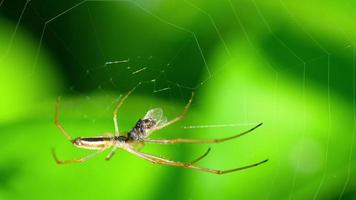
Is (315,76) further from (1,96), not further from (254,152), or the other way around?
(1,96)

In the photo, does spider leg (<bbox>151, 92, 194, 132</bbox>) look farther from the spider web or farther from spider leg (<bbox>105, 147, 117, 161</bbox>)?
spider leg (<bbox>105, 147, 117, 161</bbox>)

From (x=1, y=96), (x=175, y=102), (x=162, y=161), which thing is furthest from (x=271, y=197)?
(x=1, y=96)

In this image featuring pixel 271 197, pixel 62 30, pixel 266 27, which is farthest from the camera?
pixel 62 30

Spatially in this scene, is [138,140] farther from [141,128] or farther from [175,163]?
[175,163]

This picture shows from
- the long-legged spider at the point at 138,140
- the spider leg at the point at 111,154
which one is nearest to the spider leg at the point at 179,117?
the long-legged spider at the point at 138,140

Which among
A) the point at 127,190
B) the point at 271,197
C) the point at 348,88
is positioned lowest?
the point at 271,197

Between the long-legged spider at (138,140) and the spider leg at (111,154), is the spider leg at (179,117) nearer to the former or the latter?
the long-legged spider at (138,140)

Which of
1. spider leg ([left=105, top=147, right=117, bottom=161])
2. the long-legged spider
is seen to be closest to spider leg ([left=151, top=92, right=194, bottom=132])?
the long-legged spider
